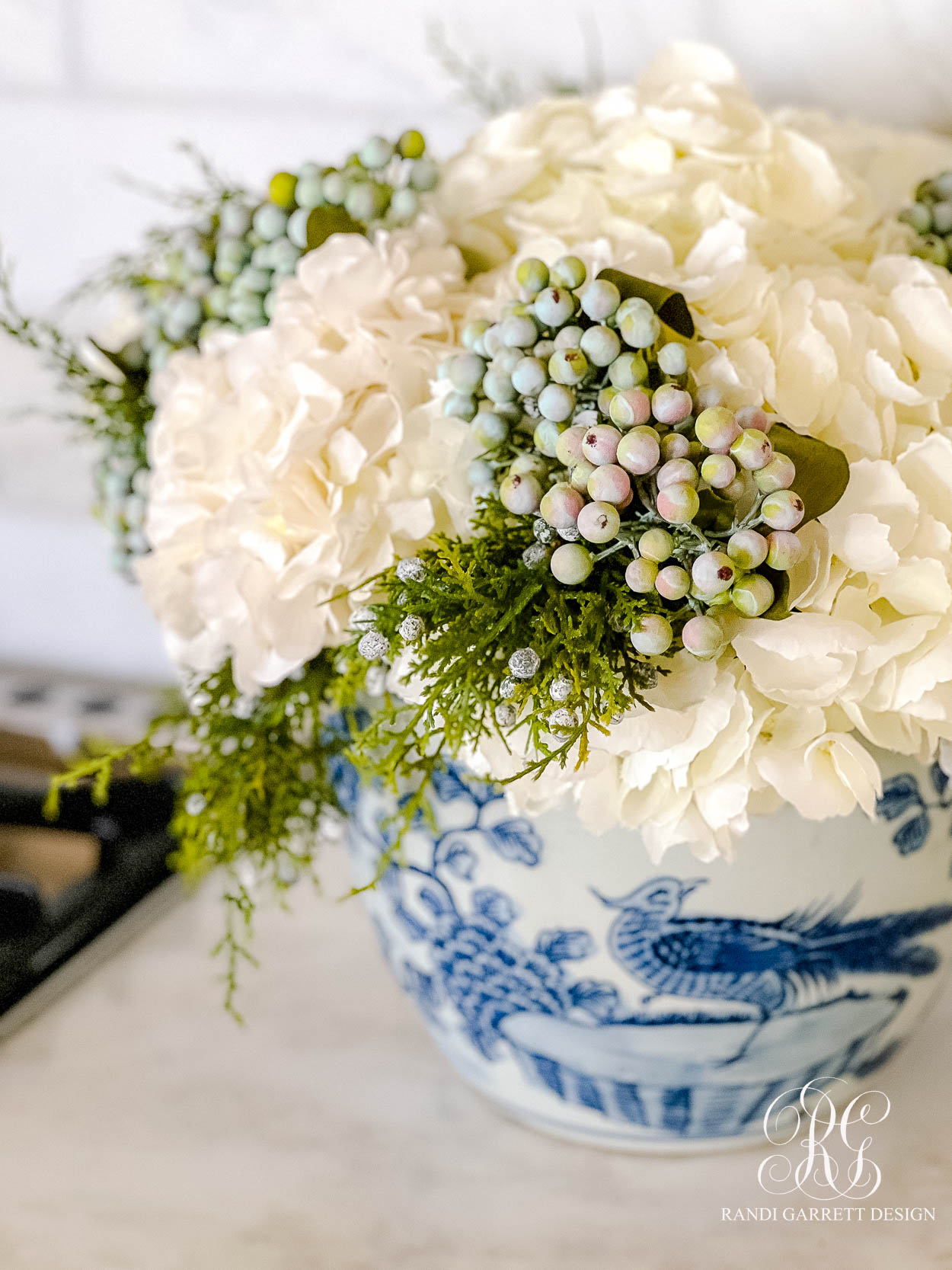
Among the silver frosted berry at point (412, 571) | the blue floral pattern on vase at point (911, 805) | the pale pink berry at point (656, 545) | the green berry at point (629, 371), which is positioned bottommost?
the blue floral pattern on vase at point (911, 805)

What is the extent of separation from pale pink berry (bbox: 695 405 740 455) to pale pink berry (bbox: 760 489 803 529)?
0.02 m

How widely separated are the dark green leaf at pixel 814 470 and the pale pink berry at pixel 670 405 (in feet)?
0.09

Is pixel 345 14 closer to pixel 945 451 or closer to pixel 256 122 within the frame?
pixel 256 122

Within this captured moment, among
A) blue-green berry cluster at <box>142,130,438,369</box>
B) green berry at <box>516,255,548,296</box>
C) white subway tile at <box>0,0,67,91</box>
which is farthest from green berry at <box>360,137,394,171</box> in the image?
white subway tile at <box>0,0,67,91</box>

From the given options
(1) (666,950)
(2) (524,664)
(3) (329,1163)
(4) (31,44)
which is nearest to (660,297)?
(2) (524,664)

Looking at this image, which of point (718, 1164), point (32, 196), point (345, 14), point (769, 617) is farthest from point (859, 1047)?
point (32, 196)

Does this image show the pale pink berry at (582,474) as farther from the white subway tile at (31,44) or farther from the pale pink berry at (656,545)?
the white subway tile at (31,44)

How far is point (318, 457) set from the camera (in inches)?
15.0

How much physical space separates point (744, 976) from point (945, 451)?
21 cm

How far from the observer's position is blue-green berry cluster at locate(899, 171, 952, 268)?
17.0 inches

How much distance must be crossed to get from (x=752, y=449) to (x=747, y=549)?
3 centimetres

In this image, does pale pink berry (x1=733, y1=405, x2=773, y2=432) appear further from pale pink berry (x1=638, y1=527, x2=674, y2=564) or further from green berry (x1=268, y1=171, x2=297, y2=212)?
green berry (x1=268, y1=171, x2=297, y2=212)

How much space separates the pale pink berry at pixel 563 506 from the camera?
316 mm

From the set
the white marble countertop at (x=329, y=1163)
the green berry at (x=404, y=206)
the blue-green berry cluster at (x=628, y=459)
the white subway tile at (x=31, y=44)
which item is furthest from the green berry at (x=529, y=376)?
the white subway tile at (x=31, y=44)
